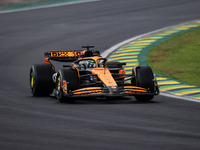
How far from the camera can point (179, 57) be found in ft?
66.9

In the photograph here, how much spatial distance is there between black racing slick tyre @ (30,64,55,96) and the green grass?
4.50 m

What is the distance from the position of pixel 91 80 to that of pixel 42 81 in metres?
1.62

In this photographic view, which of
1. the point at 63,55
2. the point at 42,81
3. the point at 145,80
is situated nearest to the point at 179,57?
the point at 63,55

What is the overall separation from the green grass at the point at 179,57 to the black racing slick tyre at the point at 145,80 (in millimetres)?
2914

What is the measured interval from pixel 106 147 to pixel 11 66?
1259 cm

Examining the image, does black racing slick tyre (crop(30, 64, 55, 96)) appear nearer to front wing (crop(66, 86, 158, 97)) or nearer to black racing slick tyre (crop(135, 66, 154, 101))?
front wing (crop(66, 86, 158, 97))

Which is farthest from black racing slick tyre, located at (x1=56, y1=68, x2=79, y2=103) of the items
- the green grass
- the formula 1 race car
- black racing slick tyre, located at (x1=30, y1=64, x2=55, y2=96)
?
the green grass

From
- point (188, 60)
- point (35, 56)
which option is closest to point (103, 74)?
point (188, 60)

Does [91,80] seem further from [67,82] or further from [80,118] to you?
[80,118]

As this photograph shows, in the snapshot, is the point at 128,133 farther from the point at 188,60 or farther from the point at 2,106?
the point at 188,60

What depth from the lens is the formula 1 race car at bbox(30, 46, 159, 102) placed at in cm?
1212

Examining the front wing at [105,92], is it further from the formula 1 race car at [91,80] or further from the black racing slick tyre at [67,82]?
the black racing slick tyre at [67,82]

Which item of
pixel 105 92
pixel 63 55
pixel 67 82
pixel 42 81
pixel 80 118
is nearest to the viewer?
pixel 80 118

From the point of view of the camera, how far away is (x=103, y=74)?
41.3 feet
